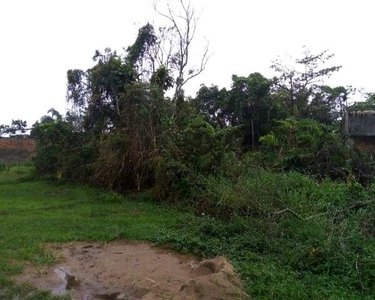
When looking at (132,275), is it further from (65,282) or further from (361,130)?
(361,130)

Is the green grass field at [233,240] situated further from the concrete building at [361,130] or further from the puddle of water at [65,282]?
the concrete building at [361,130]

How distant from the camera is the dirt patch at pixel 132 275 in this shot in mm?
4719

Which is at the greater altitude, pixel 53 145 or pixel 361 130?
pixel 361 130

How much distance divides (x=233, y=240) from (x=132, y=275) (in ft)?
6.47

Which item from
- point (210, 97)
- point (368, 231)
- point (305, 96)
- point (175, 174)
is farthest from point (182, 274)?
point (305, 96)

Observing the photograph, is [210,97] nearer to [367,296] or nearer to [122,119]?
[122,119]

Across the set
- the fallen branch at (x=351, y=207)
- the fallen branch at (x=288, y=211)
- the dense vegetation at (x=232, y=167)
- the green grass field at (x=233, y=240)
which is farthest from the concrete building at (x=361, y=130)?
the fallen branch at (x=288, y=211)

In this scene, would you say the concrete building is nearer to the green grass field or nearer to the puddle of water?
the green grass field

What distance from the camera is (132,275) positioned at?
229 inches

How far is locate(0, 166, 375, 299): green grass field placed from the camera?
200 inches

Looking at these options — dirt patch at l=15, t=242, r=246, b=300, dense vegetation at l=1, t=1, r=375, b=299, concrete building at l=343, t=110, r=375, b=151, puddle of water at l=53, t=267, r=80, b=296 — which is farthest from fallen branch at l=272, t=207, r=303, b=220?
concrete building at l=343, t=110, r=375, b=151

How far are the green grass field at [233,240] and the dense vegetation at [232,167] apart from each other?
0.02 metres

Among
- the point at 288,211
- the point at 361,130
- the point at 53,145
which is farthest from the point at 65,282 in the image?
the point at 53,145

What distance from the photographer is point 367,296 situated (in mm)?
4777
